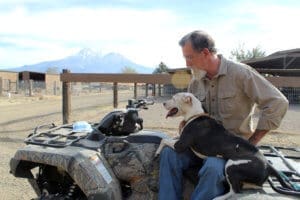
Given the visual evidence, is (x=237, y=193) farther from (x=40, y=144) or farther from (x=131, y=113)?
(x=40, y=144)

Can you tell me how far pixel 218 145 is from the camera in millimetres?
3467

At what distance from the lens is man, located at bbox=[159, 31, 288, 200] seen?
361cm

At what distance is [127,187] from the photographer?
13.3 feet

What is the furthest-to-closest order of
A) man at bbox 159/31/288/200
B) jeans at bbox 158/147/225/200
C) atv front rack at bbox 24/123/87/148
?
atv front rack at bbox 24/123/87/148, man at bbox 159/31/288/200, jeans at bbox 158/147/225/200

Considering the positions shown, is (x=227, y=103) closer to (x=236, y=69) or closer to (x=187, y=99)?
(x=236, y=69)

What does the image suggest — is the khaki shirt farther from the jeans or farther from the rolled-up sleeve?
the jeans

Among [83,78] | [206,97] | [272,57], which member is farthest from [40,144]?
[272,57]

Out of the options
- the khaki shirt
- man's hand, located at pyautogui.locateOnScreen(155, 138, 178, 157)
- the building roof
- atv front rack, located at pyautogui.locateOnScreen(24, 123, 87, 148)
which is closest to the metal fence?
atv front rack, located at pyautogui.locateOnScreen(24, 123, 87, 148)

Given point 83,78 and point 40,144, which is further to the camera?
point 83,78

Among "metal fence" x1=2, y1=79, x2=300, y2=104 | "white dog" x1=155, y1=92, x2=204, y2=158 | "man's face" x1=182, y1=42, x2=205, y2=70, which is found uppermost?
"man's face" x1=182, y1=42, x2=205, y2=70

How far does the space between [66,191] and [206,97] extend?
1440 millimetres

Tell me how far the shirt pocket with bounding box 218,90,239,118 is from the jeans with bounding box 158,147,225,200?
49 cm

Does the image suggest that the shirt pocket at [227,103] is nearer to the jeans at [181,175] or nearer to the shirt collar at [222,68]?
the shirt collar at [222,68]

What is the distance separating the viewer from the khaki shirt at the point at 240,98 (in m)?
3.76
